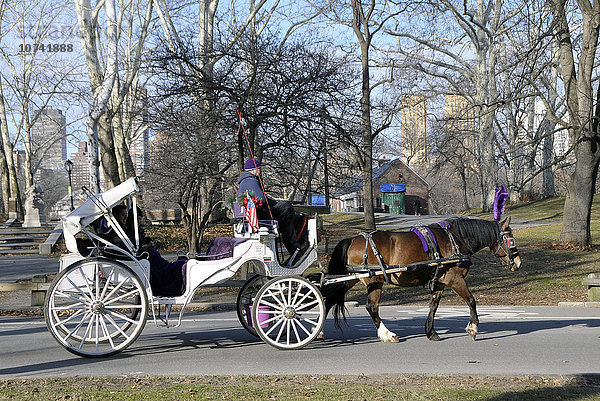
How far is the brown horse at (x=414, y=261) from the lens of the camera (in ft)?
29.1

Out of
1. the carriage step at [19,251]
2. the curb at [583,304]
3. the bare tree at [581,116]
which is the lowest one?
the curb at [583,304]

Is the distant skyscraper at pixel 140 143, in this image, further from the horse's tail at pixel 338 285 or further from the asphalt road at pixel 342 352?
the horse's tail at pixel 338 285

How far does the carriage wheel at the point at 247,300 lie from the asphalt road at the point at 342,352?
27 cm

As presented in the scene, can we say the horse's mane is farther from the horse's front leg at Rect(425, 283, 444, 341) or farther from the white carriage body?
the white carriage body

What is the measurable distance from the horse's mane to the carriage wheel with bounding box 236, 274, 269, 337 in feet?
9.51

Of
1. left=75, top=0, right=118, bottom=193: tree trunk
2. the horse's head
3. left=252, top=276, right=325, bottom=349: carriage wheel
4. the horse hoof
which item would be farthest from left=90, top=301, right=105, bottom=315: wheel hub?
left=75, top=0, right=118, bottom=193: tree trunk

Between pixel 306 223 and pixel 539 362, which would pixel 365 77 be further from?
pixel 539 362

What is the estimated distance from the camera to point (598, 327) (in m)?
10.4

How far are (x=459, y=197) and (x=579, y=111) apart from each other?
84840 millimetres

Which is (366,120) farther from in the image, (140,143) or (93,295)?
(140,143)

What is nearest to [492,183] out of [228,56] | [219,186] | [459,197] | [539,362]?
[219,186]

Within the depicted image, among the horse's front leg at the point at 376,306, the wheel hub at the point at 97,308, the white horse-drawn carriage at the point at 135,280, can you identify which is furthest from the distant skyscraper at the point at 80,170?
the horse's front leg at the point at 376,306

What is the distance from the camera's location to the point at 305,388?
6.32 metres

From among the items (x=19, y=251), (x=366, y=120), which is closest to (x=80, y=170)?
(x=19, y=251)
